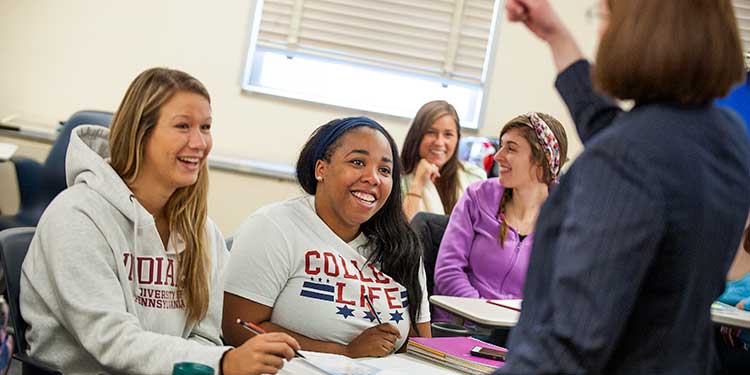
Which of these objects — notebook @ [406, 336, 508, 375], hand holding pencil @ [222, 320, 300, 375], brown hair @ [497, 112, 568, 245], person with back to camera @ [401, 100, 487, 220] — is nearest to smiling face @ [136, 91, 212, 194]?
hand holding pencil @ [222, 320, 300, 375]

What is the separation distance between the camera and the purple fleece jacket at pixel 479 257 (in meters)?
3.68

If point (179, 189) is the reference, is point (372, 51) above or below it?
above

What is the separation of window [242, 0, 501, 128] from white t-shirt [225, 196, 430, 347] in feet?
10.4

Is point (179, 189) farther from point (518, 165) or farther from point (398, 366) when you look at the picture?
point (518, 165)

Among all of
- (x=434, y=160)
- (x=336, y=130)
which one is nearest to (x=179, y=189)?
(x=336, y=130)

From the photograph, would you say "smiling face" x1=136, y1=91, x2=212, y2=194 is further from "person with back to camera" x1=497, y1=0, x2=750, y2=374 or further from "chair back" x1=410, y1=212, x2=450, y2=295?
"chair back" x1=410, y1=212, x2=450, y2=295

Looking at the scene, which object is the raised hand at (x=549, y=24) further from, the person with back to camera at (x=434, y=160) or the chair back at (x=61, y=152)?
the person with back to camera at (x=434, y=160)

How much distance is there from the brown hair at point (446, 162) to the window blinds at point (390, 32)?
921 millimetres

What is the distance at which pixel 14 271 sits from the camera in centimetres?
201

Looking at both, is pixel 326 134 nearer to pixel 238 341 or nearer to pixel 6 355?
pixel 238 341

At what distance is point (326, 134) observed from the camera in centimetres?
270

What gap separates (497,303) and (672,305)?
2.23 m

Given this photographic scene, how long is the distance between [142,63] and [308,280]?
341 centimetres

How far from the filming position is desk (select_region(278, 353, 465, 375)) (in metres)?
1.91
